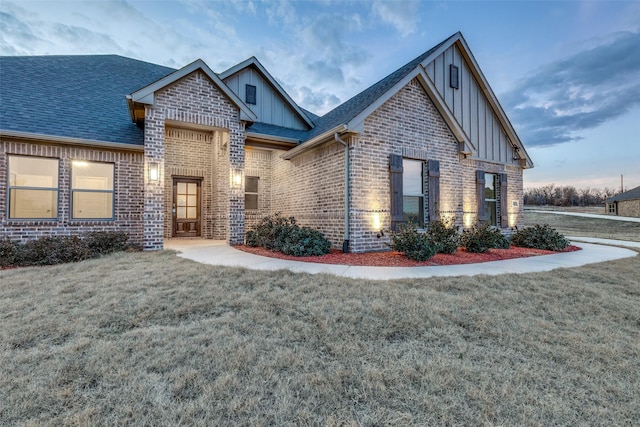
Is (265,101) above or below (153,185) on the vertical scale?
above

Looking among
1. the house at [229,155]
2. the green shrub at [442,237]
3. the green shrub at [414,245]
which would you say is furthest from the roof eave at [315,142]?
the green shrub at [442,237]

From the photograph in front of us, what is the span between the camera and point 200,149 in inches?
414

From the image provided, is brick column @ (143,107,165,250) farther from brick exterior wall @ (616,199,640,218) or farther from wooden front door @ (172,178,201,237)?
brick exterior wall @ (616,199,640,218)

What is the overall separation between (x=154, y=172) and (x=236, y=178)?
2.12m

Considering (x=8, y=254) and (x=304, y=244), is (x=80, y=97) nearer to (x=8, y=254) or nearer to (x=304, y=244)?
(x=8, y=254)

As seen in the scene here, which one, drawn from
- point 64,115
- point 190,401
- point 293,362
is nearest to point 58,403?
point 190,401

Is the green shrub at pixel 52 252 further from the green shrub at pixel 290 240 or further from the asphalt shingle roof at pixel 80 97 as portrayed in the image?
the green shrub at pixel 290 240

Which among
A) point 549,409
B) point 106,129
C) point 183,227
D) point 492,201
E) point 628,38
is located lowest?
point 549,409

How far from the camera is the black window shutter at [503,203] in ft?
34.6

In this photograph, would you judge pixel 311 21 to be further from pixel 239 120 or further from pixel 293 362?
pixel 293 362

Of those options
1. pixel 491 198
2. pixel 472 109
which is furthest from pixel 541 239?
pixel 472 109

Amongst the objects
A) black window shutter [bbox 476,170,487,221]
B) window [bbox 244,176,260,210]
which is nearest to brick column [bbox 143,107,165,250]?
window [bbox 244,176,260,210]

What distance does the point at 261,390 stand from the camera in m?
1.94

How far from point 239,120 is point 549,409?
887 cm
